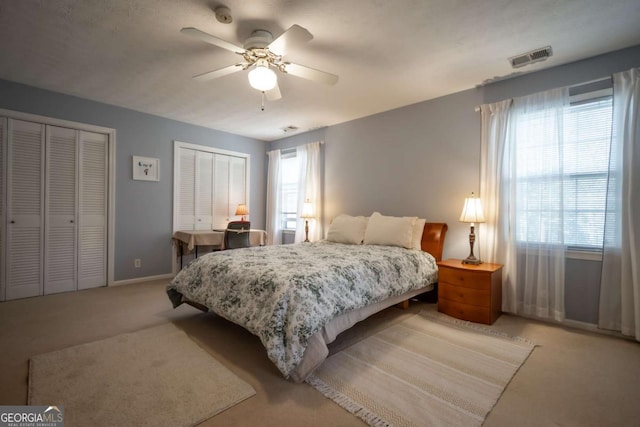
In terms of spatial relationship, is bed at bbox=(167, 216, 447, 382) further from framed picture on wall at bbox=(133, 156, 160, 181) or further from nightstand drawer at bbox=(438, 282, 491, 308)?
framed picture on wall at bbox=(133, 156, 160, 181)

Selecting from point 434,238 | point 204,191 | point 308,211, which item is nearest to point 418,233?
point 434,238

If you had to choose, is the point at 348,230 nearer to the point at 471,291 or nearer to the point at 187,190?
the point at 471,291

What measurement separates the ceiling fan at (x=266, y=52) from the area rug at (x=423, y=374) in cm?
219

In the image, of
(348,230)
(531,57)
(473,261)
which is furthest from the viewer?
(348,230)

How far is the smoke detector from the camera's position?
6.56 ft

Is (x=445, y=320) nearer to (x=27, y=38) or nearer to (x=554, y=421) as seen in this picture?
(x=554, y=421)

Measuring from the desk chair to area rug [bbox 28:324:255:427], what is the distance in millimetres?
2071

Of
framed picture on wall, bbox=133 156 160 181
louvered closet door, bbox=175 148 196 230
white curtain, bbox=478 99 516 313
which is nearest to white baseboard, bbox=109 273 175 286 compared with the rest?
louvered closet door, bbox=175 148 196 230

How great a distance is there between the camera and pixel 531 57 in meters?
2.60

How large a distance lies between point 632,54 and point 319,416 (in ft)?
12.2

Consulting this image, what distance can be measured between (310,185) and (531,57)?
329 centimetres

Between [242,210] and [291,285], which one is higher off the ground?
[242,210]

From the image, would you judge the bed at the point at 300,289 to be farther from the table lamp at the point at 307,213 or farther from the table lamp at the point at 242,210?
the table lamp at the point at 242,210

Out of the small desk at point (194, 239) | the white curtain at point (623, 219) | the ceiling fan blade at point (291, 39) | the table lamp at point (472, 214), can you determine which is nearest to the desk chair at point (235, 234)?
the small desk at point (194, 239)
